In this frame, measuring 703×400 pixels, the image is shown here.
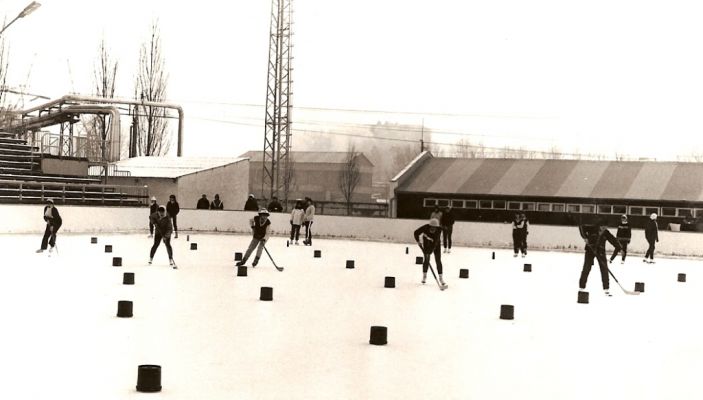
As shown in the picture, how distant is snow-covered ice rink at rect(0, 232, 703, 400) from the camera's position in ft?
22.6

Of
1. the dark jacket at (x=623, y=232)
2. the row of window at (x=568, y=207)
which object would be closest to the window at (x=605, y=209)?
the row of window at (x=568, y=207)

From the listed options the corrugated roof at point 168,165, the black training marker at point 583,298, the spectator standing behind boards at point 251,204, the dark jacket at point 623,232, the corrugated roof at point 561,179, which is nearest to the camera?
the black training marker at point 583,298

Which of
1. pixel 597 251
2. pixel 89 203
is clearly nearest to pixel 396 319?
pixel 597 251

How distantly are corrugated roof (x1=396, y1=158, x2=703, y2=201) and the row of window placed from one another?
0.50 meters

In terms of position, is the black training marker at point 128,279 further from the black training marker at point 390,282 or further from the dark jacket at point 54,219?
the dark jacket at point 54,219

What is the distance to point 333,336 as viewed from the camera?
9508 millimetres

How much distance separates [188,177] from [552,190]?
18498 millimetres

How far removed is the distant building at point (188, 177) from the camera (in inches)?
1539

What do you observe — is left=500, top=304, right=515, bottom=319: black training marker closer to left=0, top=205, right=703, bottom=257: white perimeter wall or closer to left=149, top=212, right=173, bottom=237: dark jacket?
left=149, top=212, right=173, bottom=237: dark jacket

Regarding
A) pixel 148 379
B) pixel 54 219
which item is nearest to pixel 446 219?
pixel 54 219

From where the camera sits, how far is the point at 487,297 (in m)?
14.4

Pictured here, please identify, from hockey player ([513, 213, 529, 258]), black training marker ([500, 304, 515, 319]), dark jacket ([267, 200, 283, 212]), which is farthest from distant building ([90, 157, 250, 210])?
black training marker ([500, 304, 515, 319])

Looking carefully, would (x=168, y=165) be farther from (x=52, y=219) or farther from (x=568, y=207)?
(x=52, y=219)

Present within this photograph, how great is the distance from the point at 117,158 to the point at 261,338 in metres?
37.6
